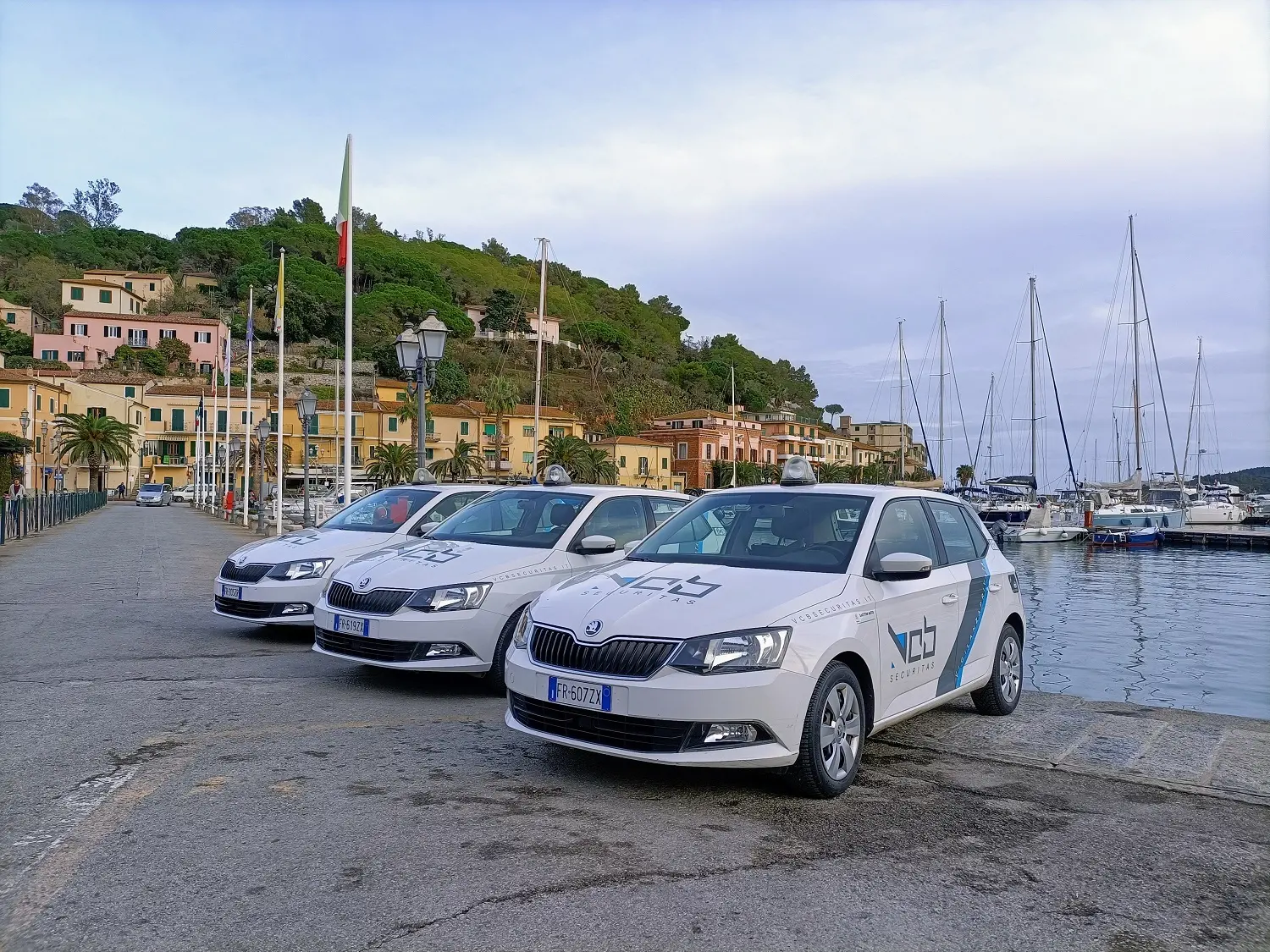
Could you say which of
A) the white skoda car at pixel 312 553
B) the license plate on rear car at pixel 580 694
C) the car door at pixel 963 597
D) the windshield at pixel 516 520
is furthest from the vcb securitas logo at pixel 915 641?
the white skoda car at pixel 312 553

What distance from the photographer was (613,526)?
8773mm

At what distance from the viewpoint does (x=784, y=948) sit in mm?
3430

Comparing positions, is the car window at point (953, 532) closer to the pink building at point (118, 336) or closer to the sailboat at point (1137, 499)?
the sailboat at point (1137, 499)

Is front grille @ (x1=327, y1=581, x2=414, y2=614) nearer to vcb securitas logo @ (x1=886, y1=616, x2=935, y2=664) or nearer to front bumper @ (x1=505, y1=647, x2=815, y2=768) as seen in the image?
front bumper @ (x1=505, y1=647, x2=815, y2=768)

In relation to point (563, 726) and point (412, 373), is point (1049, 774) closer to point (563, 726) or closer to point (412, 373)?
point (563, 726)

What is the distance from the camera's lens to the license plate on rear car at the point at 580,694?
16.3 ft

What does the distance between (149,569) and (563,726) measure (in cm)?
1460

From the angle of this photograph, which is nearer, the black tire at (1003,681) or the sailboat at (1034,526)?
the black tire at (1003,681)

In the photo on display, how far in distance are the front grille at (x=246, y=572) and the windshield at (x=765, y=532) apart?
A: 193 inches

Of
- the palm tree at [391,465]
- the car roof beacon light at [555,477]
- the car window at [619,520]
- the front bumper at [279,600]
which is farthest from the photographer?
the palm tree at [391,465]

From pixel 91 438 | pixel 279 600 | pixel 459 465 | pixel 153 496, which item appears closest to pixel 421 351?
pixel 279 600

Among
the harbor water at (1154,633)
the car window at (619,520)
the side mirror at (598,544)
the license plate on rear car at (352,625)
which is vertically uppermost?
the car window at (619,520)

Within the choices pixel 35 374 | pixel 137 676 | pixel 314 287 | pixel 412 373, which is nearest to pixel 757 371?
pixel 314 287

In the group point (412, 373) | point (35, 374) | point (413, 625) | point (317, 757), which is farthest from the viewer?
point (35, 374)
